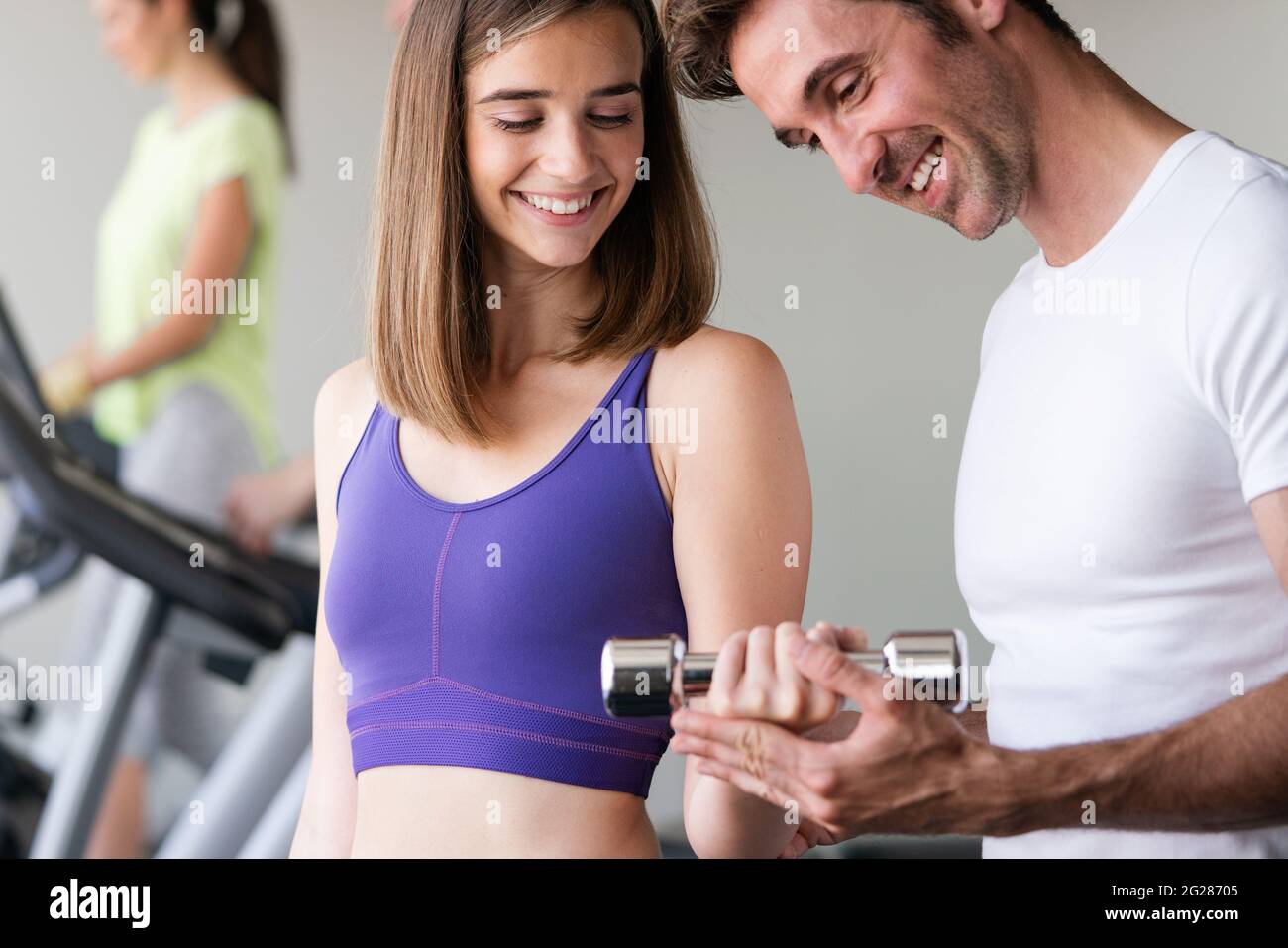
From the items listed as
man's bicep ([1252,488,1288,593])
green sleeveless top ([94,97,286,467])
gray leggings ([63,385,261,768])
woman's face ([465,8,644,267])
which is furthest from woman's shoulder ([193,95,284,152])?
man's bicep ([1252,488,1288,593])

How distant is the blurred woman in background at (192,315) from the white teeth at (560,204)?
156 cm

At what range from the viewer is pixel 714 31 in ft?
4.44

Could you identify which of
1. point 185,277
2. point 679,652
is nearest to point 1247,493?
point 679,652

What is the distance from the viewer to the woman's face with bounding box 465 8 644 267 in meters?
1.29

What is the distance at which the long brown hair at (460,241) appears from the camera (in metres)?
1.34

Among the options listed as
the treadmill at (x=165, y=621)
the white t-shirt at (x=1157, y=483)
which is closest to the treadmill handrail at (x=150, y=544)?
the treadmill at (x=165, y=621)

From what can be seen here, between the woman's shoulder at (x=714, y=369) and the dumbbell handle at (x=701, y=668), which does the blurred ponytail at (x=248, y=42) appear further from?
the dumbbell handle at (x=701, y=668)

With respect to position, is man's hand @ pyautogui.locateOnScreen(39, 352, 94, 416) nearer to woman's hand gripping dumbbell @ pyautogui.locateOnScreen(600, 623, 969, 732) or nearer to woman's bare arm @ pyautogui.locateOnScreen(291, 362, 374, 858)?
woman's bare arm @ pyautogui.locateOnScreen(291, 362, 374, 858)

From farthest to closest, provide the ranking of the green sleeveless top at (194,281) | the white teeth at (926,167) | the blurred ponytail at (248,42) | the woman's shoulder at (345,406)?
the blurred ponytail at (248,42) → the green sleeveless top at (194,281) → the woman's shoulder at (345,406) → the white teeth at (926,167)

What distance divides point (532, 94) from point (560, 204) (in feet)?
0.34

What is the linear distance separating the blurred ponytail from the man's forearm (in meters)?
2.42

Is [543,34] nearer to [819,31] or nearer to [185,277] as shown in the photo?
[819,31]

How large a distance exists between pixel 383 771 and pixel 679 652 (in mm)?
437

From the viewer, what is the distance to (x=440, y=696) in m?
1.26
